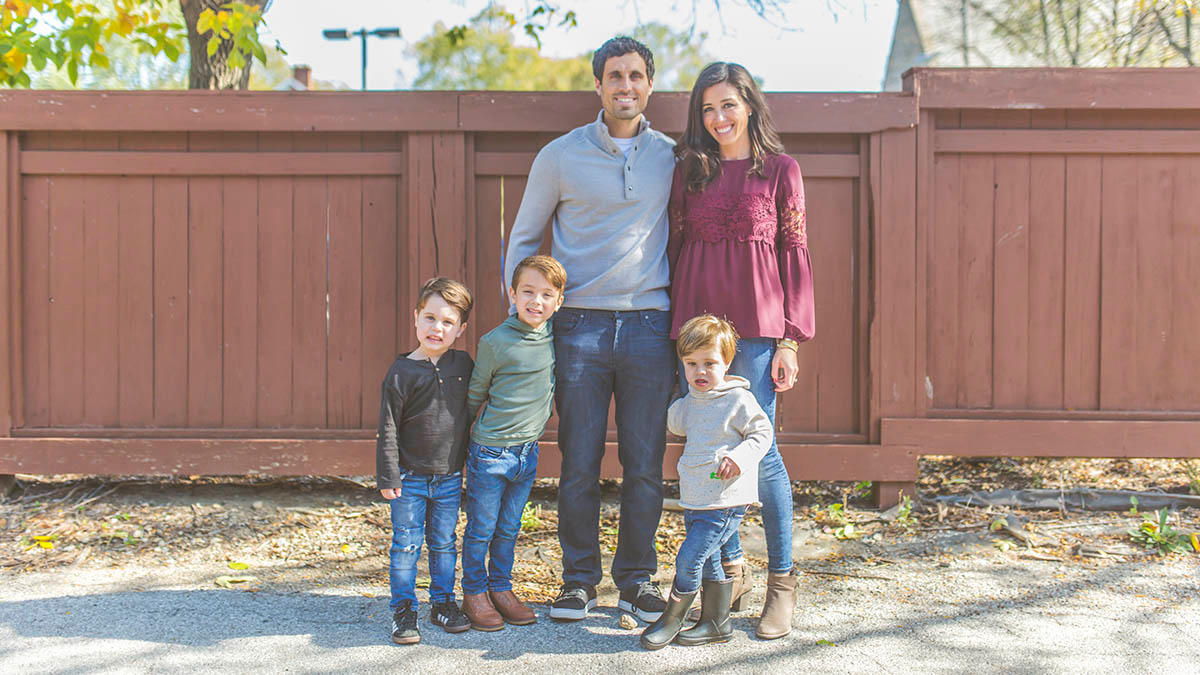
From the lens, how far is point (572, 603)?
3131 mm

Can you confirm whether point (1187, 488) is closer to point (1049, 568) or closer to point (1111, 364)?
point (1111, 364)

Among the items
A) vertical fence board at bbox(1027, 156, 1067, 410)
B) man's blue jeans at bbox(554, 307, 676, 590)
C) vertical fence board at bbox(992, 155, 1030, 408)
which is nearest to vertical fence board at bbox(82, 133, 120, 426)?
man's blue jeans at bbox(554, 307, 676, 590)

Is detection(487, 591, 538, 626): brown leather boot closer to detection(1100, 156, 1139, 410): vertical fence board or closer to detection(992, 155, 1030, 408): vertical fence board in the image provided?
detection(992, 155, 1030, 408): vertical fence board

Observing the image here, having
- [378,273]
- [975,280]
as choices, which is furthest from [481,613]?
[975,280]

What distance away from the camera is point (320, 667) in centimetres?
273

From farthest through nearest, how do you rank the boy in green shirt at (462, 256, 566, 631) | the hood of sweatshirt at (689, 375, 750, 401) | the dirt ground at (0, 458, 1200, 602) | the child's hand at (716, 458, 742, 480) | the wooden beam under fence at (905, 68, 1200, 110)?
the wooden beam under fence at (905, 68, 1200, 110)
the dirt ground at (0, 458, 1200, 602)
the boy in green shirt at (462, 256, 566, 631)
the hood of sweatshirt at (689, 375, 750, 401)
the child's hand at (716, 458, 742, 480)

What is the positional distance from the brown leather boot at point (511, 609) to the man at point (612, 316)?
3.6 inches

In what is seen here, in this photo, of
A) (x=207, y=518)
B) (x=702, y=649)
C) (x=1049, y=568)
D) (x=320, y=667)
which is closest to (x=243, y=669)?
(x=320, y=667)

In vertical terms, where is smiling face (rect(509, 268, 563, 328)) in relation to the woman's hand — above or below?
above

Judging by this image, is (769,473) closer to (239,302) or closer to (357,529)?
(357,529)

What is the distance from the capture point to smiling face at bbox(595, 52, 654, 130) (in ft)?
10.2

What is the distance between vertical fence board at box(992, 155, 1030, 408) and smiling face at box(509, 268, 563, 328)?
2.36 meters

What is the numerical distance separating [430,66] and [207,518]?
3214cm

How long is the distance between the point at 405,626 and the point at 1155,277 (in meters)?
3.69
